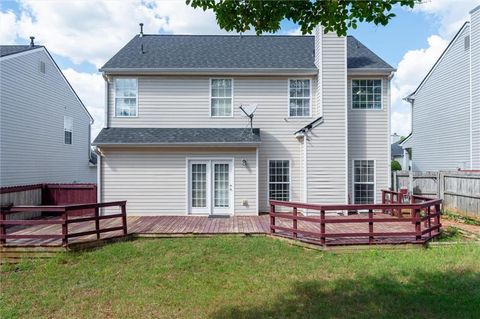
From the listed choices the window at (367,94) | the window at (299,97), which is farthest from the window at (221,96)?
the window at (367,94)

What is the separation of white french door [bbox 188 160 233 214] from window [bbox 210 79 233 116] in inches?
87.9

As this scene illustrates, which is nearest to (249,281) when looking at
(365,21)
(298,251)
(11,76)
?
(298,251)

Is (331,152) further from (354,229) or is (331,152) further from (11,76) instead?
(11,76)

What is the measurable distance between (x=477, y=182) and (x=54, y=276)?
12754 mm

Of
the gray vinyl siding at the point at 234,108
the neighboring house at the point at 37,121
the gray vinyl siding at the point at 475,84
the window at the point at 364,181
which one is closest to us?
the window at the point at 364,181

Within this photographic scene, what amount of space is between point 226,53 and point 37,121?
32.1 ft

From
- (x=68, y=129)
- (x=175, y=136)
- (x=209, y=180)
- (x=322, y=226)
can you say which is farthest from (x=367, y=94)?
(x=68, y=129)

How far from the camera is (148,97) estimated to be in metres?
12.1

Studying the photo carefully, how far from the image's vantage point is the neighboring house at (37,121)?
12.4 m

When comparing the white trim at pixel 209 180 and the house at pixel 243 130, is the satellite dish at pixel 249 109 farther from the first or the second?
the white trim at pixel 209 180

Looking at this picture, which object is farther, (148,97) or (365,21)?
(148,97)

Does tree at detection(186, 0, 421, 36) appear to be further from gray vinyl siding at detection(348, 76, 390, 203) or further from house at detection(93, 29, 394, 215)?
gray vinyl siding at detection(348, 76, 390, 203)

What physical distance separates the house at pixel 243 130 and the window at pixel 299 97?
42 millimetres

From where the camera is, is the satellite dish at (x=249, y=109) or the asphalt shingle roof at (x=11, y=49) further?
the asphalt shingle roof at (x=11, y=49)
